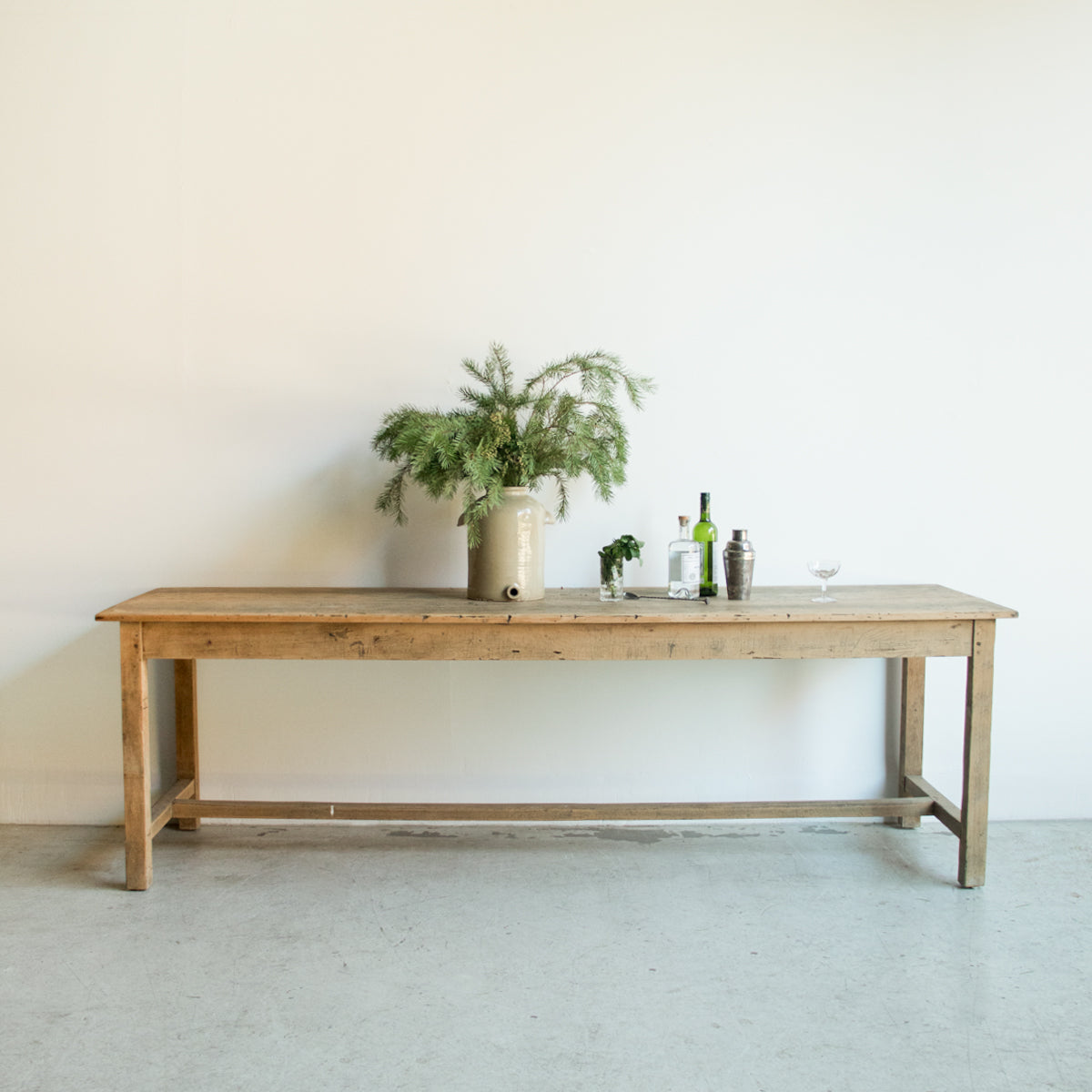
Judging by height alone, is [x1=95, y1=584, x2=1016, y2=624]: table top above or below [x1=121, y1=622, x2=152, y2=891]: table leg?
above

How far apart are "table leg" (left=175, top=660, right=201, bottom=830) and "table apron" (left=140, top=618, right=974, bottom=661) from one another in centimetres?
52

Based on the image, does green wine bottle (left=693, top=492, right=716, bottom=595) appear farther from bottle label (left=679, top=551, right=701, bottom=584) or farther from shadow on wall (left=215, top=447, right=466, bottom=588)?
shadow on wall (left=215, top=447, right=466, bottom=588)

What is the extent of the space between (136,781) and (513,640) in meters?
1.15

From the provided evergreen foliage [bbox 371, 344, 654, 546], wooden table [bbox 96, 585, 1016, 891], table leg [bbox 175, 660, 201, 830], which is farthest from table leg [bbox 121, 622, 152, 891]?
evergreen foliage [bbox 371, 344, 654, 546]

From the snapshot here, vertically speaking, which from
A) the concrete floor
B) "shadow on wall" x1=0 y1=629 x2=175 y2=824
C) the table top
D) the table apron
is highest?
the table top

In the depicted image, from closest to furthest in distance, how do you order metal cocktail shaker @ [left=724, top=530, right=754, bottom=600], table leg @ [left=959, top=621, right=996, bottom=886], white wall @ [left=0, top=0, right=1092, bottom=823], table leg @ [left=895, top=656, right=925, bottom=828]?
table leg @ [left=959, top=621, right=996, bottom=886]
metal cocktail shaker @ [left=724, top=530, right=754, bottom=600]
white wall @ [left=0, top=0, right=1092, bottom=823]
table leg @ [left=895, top=656, right=925, bottom=828]

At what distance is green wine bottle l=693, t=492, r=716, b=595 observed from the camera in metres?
2.88

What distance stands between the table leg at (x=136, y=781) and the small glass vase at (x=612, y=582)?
1339 millimetres

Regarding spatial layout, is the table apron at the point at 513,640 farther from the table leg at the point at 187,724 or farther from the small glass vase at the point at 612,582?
the table leg at the point at 187,724

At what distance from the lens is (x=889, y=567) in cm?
318

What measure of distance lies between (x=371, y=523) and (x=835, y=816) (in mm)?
1733

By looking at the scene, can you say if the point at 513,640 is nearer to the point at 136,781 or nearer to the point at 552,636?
the point at 552,636

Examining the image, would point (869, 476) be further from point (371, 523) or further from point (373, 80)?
point (373, 80)

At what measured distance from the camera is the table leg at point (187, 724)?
3.15m
